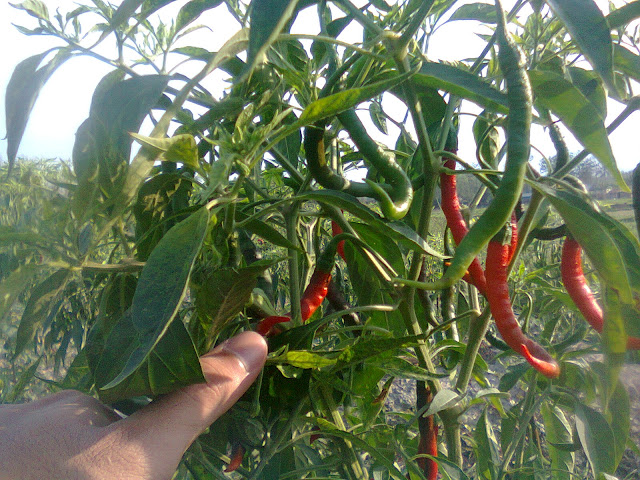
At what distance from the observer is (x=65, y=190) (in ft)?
1.43

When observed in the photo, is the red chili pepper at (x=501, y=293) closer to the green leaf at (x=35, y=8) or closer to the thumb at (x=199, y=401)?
the thumb at (x=199, y=401)

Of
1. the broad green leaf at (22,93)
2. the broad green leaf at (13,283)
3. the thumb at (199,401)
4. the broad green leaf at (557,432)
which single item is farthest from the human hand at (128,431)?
the broad green leaf at (557,432)

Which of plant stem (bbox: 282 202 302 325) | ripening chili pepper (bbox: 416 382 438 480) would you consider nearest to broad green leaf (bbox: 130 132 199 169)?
plant stem (bbox: 282 202 302 325)

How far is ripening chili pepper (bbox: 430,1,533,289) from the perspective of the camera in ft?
0.98

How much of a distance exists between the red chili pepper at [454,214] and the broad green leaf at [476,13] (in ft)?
0.54

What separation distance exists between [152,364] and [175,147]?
0.57 feet

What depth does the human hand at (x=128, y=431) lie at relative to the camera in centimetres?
39

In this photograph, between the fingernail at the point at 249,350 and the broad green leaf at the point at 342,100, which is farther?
the fingernail at the point at 249,350

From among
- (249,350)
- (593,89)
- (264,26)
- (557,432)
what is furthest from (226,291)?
(557,432)

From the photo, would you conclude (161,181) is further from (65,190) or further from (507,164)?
(507,164)

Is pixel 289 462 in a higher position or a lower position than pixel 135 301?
lower

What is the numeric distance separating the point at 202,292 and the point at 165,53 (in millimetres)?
254

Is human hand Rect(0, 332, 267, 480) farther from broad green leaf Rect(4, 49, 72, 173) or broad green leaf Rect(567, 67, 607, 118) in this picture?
broad green leaf Rect(567, 67, 607, 118)

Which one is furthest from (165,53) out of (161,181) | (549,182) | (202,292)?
(549,182)
